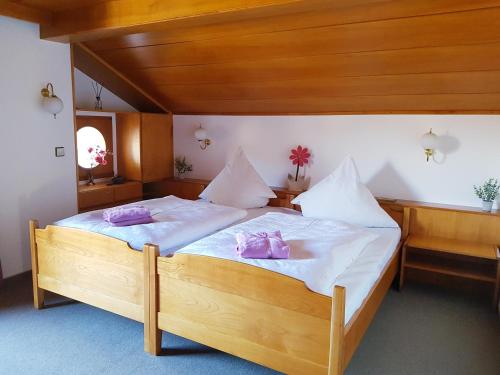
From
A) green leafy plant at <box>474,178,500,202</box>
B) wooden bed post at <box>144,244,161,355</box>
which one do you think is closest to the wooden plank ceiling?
green leafy plant at <box>474,178,500,202</box>

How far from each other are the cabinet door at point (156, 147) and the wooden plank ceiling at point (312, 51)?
449 mm

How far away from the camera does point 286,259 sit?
2.20m

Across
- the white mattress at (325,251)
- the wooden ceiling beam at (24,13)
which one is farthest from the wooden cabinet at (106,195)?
the white mattress at (325,251)

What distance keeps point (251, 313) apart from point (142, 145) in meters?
2.77

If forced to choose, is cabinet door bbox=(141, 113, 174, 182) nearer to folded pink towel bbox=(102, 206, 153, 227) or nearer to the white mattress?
folded pink towel bbox=(102, 206, 153, 227)

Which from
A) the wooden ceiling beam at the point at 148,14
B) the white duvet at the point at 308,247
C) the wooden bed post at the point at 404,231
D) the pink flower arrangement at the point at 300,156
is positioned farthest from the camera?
the pink flower arrangement at the point at 300,156

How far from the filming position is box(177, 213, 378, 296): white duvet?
208cm

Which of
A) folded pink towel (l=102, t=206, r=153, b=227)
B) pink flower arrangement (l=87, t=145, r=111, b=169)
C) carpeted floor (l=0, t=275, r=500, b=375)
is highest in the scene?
pink flower arrangement (l=87, t=145, r=111, b=169)

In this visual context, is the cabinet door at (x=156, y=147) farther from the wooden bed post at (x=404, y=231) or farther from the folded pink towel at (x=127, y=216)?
the wooden bed post at (x=404, y=231)

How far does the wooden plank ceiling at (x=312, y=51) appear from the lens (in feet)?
7.76

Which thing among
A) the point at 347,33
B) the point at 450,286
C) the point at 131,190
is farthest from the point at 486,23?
the point at 131,190

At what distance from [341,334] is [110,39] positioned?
2.96 m

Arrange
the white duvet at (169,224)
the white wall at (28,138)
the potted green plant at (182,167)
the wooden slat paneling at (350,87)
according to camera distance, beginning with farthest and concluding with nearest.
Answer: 1. the potted green plant at (182,167)
2. the white wall at (28,138)
3. the wooden slat paneling at (350,87)
4. the white duvet at (169,224)

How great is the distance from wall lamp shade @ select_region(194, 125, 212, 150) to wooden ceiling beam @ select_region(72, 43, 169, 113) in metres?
0.53
